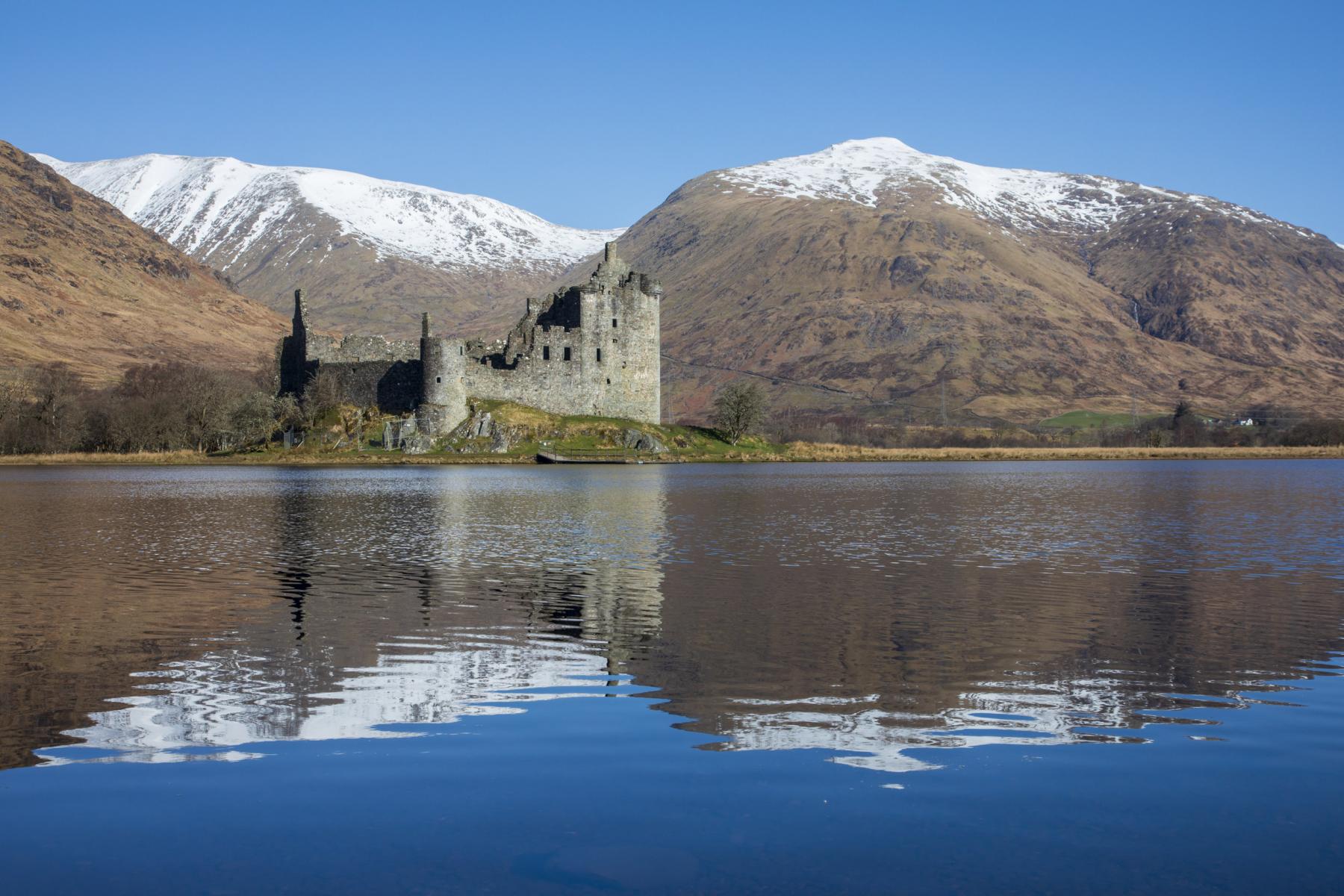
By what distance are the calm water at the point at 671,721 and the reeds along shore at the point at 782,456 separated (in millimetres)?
48387

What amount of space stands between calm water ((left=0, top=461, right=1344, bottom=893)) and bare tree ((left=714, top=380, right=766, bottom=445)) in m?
63.4

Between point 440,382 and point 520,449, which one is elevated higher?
point 440,382

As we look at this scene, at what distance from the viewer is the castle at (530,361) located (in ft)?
252

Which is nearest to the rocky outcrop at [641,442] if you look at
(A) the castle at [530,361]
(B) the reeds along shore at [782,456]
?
(B) the reeds along shore at [782,456]

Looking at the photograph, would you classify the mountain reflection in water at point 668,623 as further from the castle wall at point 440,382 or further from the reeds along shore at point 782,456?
the castle wall at point 440,382

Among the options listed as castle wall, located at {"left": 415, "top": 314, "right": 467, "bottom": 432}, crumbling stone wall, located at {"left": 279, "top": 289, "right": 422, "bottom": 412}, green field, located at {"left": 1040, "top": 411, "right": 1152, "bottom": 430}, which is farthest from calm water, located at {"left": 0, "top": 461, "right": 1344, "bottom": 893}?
green field, located at {"left": 1040, "top": 411, "right": 1152, "bottom": 430}

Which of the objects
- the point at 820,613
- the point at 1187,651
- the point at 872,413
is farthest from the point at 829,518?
the point at 872,413

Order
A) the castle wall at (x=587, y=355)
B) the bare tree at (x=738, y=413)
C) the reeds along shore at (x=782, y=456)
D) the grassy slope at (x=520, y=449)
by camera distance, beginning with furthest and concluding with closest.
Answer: the bare tree at (x=738, y=413) < the castle wall at (x=587, y=355) < the grassy slope at (x=520, y=449) < the reeds along shore at (x=782, y=456)

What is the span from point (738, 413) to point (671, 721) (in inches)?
3139

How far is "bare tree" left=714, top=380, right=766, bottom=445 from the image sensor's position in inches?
3583

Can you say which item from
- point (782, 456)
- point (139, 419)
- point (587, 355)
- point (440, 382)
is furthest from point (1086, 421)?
point (139, 419)

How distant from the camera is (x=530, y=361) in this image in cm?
8062

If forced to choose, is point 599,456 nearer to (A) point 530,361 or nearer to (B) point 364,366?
(A) point 530,361

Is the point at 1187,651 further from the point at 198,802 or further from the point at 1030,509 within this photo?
the point at 1030,509
